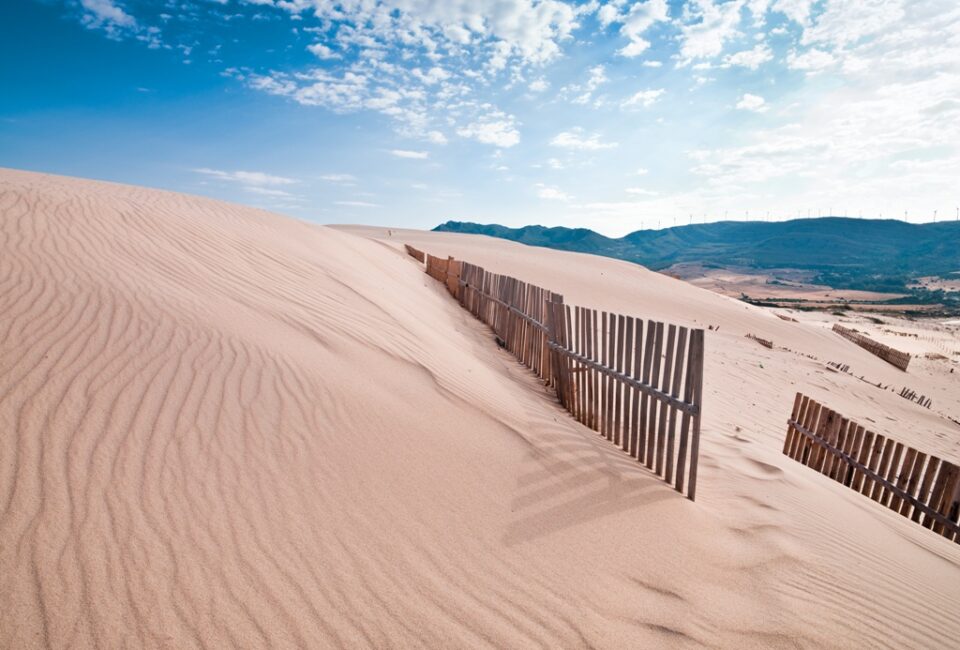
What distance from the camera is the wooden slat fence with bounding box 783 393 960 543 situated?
15.8 ft

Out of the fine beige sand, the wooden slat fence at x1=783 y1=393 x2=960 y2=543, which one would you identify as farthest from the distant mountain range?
the fine beige sand

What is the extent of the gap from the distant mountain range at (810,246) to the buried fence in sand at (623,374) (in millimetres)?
104981

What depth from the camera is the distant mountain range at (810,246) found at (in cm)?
12019

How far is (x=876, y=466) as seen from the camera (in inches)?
216

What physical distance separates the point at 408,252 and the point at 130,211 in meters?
15.0

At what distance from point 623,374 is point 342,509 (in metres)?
3.09

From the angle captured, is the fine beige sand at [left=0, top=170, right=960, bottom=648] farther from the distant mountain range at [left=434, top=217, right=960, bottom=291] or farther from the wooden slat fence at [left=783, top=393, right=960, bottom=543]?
the distant mountain range at [left=434, top=217, right=960, bottom=291]

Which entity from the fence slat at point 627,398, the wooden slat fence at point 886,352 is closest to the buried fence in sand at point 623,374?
the fence slat at point 627,398

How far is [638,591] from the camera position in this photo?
2.84m

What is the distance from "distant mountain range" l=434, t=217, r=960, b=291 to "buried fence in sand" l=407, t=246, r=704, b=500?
10498 cm

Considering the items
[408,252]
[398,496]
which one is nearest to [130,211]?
[398,496]

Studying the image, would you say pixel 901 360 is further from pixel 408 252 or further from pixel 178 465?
pixel 178 465

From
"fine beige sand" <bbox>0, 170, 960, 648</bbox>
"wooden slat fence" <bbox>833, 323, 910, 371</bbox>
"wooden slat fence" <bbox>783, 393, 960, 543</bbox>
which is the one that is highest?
"fine beige sand" <bbox>0, 170, 960, 648</bbox>

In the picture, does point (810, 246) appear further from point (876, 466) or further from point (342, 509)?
point (342, 509)
